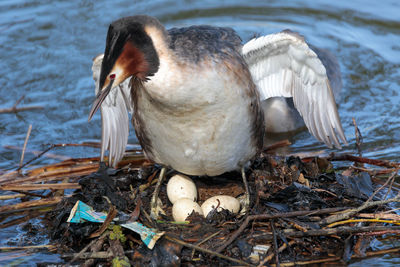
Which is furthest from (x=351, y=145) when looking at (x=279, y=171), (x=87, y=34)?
(x=87, y=34)

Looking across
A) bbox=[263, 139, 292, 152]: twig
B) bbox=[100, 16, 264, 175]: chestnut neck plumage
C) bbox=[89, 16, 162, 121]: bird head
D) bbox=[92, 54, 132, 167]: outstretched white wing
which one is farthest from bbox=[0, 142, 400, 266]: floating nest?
bbox=[89, 16, 162, 121]: bird head

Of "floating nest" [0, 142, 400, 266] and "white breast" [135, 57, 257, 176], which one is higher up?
"white breast" [135, 57, 257, 176]

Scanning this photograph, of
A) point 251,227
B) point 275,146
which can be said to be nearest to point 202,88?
point 251,227

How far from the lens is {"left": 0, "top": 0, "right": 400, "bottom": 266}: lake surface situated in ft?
24.9

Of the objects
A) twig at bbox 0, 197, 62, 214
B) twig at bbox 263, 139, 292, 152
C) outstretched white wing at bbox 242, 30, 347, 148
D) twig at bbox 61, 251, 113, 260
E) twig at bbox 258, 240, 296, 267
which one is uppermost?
outstretched white wing at bbox 242, 30, 347, 148

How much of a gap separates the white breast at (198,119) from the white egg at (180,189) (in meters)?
0.11

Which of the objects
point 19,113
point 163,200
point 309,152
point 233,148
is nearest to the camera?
point 233,148

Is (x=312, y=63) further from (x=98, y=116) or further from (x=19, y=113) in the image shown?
(x=19, y=113)

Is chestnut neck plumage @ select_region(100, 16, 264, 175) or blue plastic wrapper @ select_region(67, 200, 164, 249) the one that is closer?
chestnut neck plumage @ select_region(100, 16, 264, 175)

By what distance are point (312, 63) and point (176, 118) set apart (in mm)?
1381

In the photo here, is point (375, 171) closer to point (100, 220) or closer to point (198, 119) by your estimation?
point (198, 119)

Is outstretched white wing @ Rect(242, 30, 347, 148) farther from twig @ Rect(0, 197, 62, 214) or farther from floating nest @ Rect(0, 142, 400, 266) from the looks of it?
twig @ Rect(0, 197, 62, 214)

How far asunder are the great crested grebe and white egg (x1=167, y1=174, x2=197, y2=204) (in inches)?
4.3

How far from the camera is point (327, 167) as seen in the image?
230 inches
